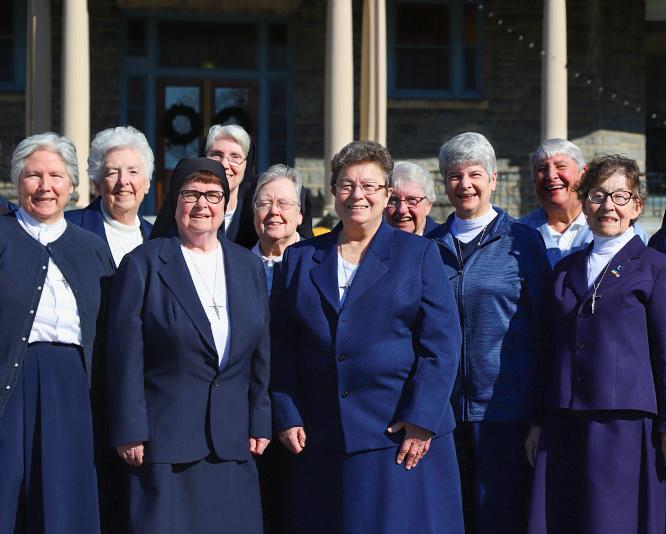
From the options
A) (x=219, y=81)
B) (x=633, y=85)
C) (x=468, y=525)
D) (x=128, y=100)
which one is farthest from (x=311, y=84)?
(x=468, y=525)

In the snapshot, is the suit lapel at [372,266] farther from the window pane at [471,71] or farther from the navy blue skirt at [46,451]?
the window pane at [471,71]

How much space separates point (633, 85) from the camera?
19.7m

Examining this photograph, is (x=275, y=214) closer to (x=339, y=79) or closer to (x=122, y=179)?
(x=122, y=179)

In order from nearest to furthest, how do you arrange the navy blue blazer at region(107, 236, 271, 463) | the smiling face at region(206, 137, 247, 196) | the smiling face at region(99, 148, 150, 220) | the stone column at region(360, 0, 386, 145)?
the navy blue blazer at region(107, 236, 271, 463)
the smiling face at region(99, 148, 150, 220)
the smiling face at region(206, 137, 247, 196)
the stone column at region(360, 0, 386, 145)

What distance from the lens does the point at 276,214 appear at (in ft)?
18.3

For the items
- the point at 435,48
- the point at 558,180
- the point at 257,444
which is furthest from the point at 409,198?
the point at 435,48

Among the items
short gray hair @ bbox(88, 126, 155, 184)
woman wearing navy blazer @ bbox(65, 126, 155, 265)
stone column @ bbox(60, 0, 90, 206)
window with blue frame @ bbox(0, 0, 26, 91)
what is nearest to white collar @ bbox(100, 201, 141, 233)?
woman wearing navy blazer @ bbox(65, 126, 155, 265)

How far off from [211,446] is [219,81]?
1461cm

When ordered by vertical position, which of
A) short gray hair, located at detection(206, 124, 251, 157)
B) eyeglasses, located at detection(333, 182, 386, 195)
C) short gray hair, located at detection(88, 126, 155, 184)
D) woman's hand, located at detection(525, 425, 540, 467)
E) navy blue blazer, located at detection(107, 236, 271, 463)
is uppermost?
short gray hair, located at detection(206, 124, 251, 157)

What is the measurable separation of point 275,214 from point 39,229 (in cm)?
116

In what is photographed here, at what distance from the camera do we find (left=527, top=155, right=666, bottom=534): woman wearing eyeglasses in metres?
4.98

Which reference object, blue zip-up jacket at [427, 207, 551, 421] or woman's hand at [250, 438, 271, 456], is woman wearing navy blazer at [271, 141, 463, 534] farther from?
blue zip-up jacket at [427, 207, 551, 421]

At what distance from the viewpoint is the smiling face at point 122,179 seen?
220 inches

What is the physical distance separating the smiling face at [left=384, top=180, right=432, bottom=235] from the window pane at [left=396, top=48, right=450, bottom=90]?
13.5 meters
